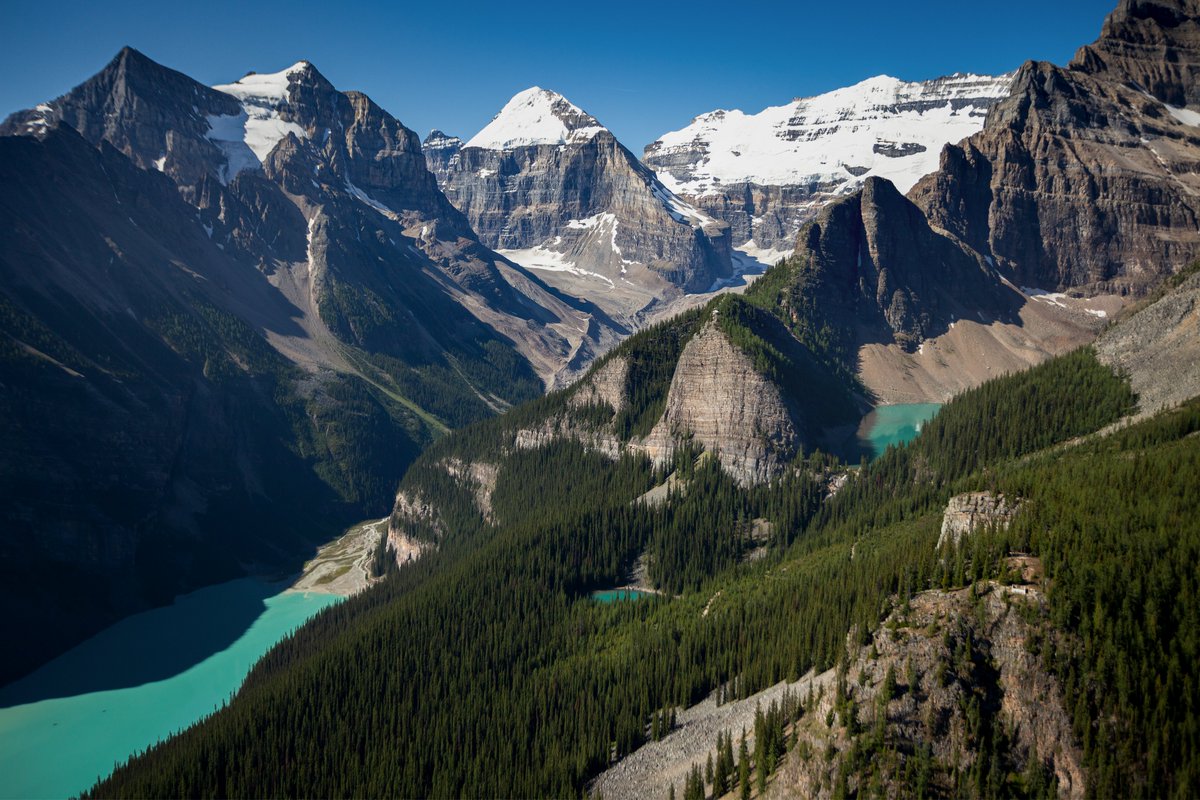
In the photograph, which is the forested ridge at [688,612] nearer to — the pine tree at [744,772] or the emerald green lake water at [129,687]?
the pine tree at [744,772]

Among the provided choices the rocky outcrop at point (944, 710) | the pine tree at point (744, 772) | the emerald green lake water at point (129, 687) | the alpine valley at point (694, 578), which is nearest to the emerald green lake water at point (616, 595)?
the alpine valley at point (694, 578)

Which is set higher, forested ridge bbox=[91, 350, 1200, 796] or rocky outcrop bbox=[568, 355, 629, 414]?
rocky outcrop bbox=[568, 355, 629, 414]

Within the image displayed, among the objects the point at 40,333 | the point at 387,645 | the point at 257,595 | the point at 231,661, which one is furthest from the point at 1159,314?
the point at 40,333

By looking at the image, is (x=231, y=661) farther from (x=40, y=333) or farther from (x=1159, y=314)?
(x=1159, y=314)

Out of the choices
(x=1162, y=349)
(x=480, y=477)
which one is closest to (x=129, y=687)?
(x=480, y=477)

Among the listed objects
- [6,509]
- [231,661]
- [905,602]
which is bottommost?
[231,661]

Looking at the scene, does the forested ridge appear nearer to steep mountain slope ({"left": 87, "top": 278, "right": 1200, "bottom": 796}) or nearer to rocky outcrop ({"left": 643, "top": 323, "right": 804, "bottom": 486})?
steep mountain slope ({"left": 87, "top": 278, "right": 1200, "bottom": 796})

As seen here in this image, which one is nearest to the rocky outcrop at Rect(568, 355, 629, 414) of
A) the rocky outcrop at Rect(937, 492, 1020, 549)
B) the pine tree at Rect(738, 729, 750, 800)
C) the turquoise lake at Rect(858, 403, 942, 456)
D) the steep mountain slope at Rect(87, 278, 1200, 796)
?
the steep mountain slope at Rect(87, 278, 1200, 796)
